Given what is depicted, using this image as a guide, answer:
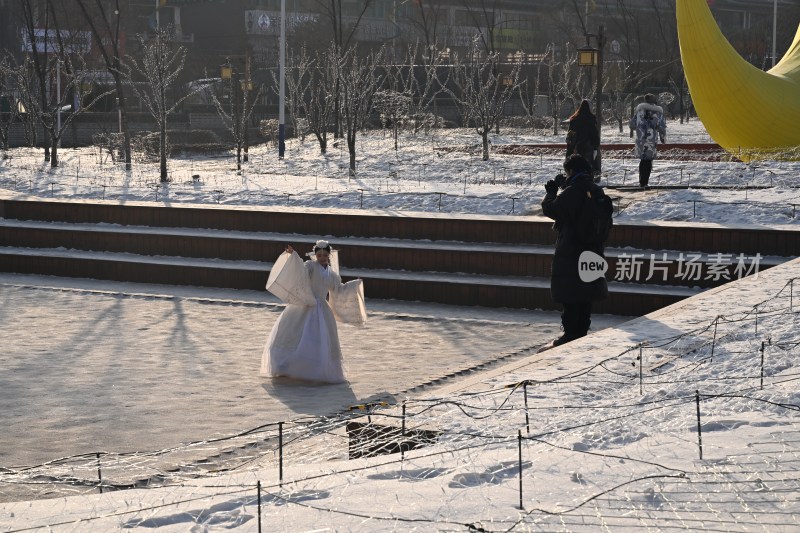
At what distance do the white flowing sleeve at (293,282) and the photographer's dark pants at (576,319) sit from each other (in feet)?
6.23

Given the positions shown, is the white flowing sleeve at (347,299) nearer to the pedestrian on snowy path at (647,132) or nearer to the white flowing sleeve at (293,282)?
the white flowing sleeve at (293,282)

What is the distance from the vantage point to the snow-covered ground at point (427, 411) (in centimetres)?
458

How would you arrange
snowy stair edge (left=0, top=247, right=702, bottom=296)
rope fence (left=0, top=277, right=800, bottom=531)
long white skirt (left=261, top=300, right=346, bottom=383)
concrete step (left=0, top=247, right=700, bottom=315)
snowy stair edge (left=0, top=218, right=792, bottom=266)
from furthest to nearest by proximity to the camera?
snowy stair edge (left=0, top=218, right=792, bottom=266), snowy stair edge (left=0, top=247, right=702, bottom=296), concrete step (left=0, top=247, right=700, bottom=315), long white skirt (left=261, top=300, right=346, bottom=383), rope fence (left=0, top=277, right=800, bottom=531)

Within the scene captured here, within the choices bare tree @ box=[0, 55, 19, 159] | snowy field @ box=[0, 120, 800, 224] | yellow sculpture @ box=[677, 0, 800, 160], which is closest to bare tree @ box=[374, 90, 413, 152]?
snowy field @ box=[0, 120, 800, 224]

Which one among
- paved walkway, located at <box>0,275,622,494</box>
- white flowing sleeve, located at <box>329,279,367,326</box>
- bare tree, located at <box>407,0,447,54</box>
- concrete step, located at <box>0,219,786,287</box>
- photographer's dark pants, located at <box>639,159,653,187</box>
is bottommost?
paved walkway, located at <box>0,275,622,494</box>

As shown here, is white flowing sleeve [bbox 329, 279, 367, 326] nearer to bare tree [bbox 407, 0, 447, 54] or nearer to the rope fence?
the rope fence

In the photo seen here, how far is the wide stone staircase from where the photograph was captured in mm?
12430

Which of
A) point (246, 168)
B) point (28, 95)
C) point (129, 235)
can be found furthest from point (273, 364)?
point (28, 95)

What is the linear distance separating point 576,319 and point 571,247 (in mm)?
559

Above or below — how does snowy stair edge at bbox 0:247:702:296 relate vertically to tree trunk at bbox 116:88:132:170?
below

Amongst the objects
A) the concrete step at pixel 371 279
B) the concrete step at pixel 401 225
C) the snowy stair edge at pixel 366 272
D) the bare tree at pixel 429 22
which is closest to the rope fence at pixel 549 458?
the concrete step at pixel 371 279

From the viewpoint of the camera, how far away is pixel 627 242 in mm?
13055

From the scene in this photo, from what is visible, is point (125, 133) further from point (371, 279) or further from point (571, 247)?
point (571, 247)

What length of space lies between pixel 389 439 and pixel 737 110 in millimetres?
15423
